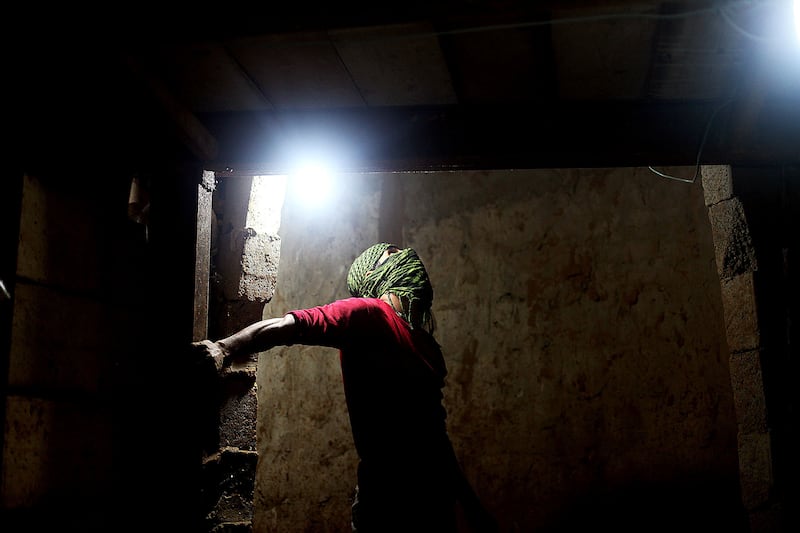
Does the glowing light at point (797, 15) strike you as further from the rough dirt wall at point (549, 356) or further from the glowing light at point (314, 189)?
the glowing light at point (314, 189)

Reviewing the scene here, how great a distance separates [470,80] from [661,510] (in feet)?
14.9

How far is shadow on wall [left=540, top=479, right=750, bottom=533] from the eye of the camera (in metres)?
5.46

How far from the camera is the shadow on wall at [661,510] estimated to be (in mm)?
5465

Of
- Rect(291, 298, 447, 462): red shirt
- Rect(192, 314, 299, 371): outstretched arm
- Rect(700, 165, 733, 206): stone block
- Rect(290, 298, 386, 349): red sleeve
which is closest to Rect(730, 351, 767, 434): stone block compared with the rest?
Rect(700, 165, 733, 206): stone block

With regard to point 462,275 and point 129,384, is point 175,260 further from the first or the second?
point 462,275

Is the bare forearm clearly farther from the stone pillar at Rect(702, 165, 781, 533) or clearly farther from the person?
the stone pillar at Rect(702, 165, 781, 533)

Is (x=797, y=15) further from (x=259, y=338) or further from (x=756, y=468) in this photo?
(x=259, y=338)

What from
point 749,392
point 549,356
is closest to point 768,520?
point 749,392

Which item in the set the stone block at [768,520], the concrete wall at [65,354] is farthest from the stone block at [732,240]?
the concrete wall at [65,354]

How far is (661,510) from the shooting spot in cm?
549

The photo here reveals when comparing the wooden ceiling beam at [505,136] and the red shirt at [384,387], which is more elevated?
the wooden ceiling beam at [505,136]

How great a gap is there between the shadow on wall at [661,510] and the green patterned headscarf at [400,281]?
9.84 ft

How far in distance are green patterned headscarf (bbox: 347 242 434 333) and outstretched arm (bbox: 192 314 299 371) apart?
3.05 ft

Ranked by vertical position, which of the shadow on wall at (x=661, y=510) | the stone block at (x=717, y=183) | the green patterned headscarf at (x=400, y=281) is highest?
the stone block at (x=717, y=183)
